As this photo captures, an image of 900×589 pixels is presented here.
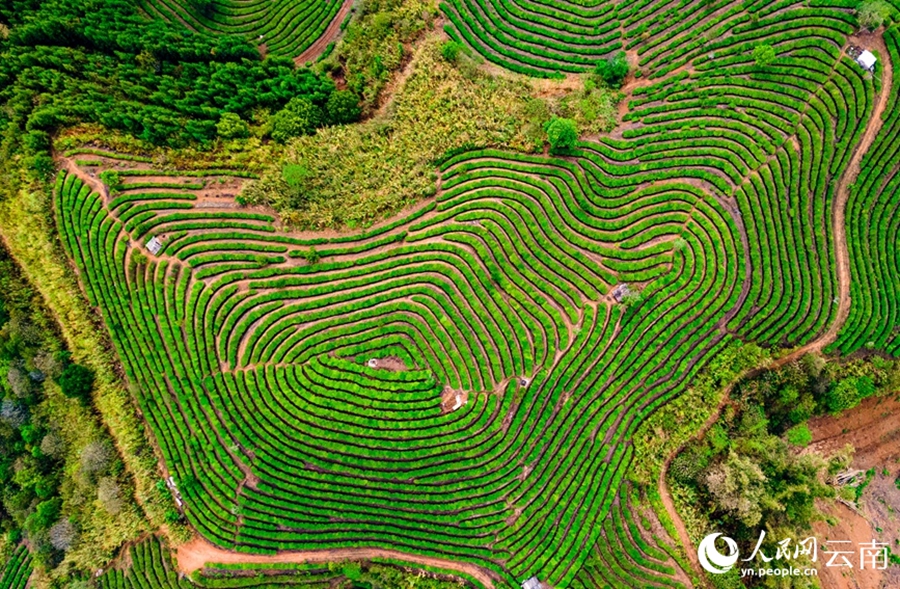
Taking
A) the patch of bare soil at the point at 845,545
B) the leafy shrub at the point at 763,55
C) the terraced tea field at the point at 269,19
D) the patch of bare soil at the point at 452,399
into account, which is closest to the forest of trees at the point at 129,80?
the terraced tea field at the point at 269,19

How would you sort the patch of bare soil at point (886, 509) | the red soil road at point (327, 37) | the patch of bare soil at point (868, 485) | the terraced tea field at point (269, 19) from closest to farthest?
the patch of bare soil at point (868, 485) < the patch of bare soil at point (886, 509) < the red soil road at point (327, 37) < the terraced tea field at point (269, 19)

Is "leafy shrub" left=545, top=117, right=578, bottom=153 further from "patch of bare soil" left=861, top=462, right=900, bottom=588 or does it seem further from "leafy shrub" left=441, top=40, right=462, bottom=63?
"patch of bare soil" left=861, top=462, right=900, bottom=588

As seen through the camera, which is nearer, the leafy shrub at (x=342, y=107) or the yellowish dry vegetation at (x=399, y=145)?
the yellowish dry vegetation at (x=399, y=145)

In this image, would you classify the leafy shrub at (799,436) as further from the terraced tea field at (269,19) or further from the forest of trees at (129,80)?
the terraced tea field at (269,19)

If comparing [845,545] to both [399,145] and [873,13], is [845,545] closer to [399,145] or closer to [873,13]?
[873,13]

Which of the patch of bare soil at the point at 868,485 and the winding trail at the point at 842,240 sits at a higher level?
the winding trail at the point at 842,240

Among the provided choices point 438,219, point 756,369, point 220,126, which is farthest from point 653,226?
point 220,126

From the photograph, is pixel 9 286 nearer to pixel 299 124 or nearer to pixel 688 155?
pixel 299 124

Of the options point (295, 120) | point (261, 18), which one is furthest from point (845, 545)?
point (261, 18)
